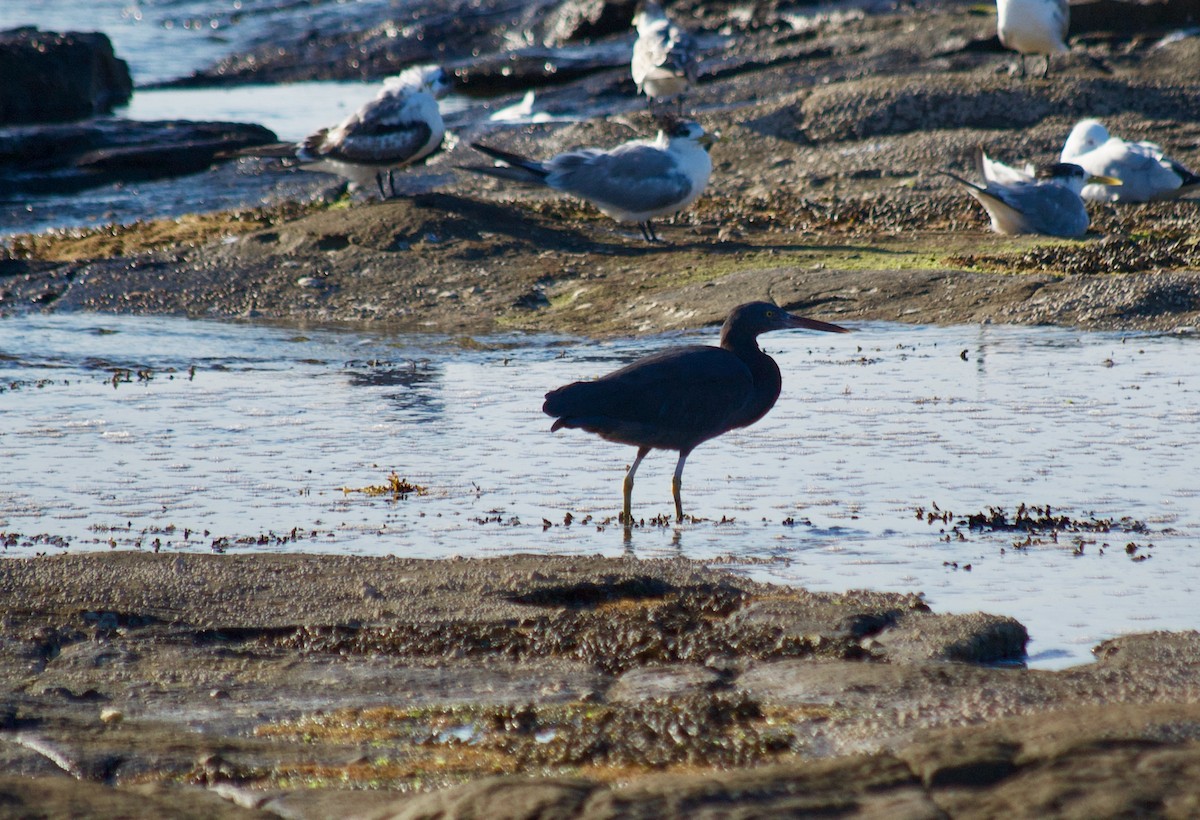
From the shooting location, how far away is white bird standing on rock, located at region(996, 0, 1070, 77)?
16.1 m

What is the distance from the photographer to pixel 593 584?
488 cm

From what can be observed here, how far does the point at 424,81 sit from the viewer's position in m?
14.5

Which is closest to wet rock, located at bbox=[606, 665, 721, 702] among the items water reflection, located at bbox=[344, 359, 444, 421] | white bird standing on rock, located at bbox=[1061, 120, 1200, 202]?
water reflection, located at bbox=[344, 359, 444, 421]

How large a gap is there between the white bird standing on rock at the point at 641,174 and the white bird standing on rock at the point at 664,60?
5.42m

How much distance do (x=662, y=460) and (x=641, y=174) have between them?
15.9 ft

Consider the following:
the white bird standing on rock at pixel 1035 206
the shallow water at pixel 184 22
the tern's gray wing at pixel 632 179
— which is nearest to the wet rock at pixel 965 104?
the white bird standing on rock at pixel 1035 206

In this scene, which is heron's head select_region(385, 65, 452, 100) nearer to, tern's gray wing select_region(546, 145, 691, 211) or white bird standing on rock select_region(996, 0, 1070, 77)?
tern's gray wing select_region(546, 145, 691, 211)

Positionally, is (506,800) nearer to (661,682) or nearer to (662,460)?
(661,682)

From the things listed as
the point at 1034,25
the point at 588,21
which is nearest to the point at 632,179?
the point at 1034,25

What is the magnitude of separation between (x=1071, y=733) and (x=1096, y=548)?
249 centimetres

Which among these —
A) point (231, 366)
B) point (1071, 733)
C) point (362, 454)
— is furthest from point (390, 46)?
point (1071, 733)

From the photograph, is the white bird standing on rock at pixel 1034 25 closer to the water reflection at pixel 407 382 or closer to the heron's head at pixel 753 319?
the water reflection at pixel 407 382

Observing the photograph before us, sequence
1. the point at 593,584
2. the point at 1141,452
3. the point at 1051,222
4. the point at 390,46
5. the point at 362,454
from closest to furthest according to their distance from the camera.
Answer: the point at 593,584, the point at 1141,452, the point at 362,454, the point at 1051,222, the point at 390,46

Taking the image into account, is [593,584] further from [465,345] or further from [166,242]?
[166,242]
